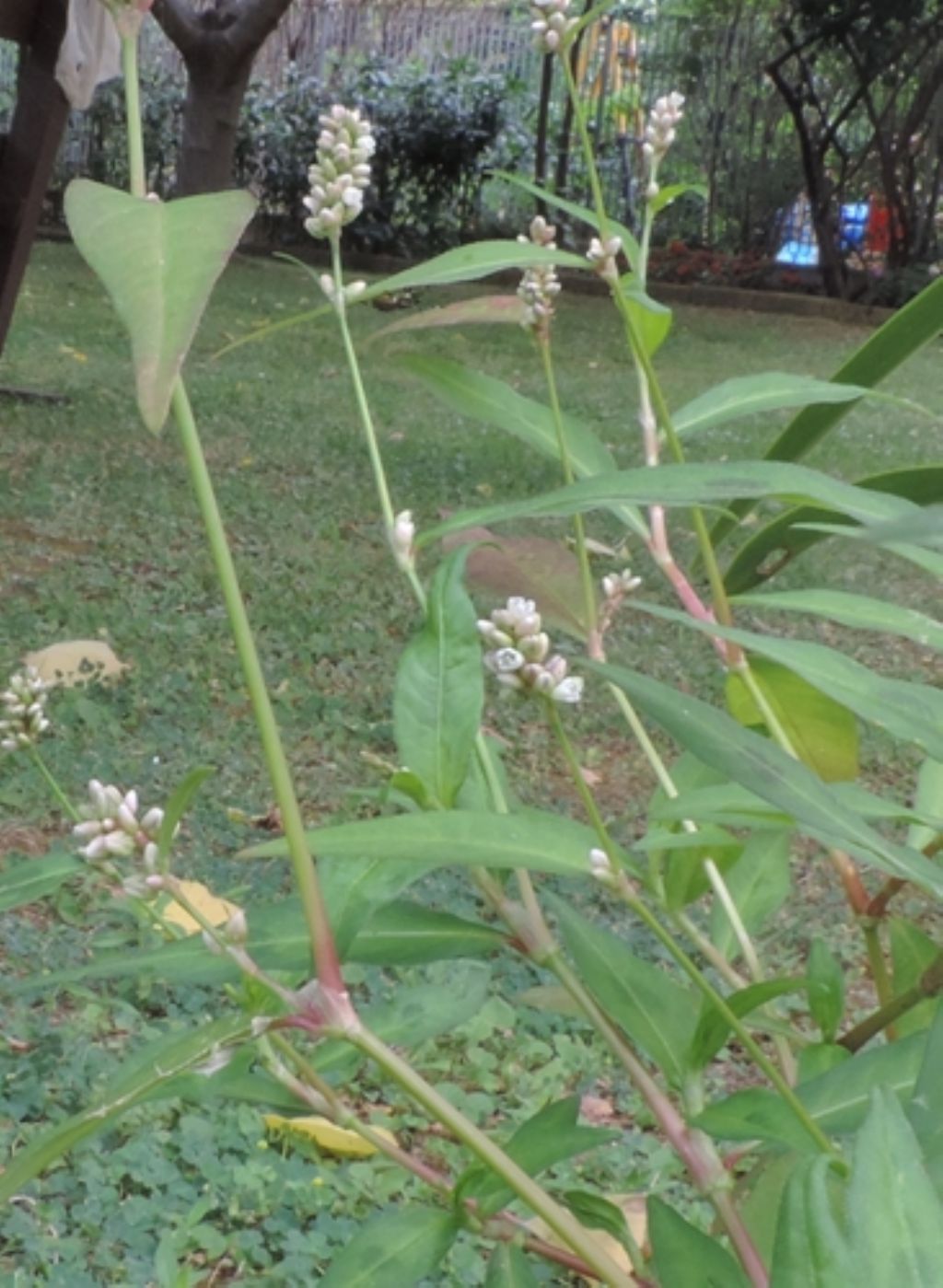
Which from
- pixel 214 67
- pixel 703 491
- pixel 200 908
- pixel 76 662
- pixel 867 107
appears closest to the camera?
pixel 703 491

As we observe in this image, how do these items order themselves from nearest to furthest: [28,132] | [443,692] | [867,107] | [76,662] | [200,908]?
1. [443,692]
2. [200,908]
3. [76,662]
4. [28,132]
5. [867,107]

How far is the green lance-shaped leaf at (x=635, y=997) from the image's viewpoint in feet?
2.63

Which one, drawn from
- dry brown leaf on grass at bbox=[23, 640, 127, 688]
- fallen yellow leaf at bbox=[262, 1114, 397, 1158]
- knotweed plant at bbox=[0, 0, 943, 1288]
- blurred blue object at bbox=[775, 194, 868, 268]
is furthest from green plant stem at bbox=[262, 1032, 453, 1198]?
blurred blue object at bbox=[775, 194, 868, 268]

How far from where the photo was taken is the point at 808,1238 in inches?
20.2

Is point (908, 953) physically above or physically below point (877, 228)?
below

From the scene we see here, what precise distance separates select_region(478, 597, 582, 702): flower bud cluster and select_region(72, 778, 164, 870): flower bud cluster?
0.55ft

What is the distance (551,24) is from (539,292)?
151 mm

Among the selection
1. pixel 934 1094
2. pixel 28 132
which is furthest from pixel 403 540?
pixel 28 132

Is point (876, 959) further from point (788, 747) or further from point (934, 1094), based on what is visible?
point (934, 1094)

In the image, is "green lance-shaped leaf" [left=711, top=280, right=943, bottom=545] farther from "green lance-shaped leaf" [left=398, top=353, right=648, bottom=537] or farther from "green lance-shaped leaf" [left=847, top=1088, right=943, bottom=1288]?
"green lance-shaped leaf" [left=847, top=1088, right=943, bottom=1288]

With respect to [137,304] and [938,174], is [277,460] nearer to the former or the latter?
[137,304]

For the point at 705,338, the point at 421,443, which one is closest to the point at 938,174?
the point at 705,338

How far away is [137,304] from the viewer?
52cm

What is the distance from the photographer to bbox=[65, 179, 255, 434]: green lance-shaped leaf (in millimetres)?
504
